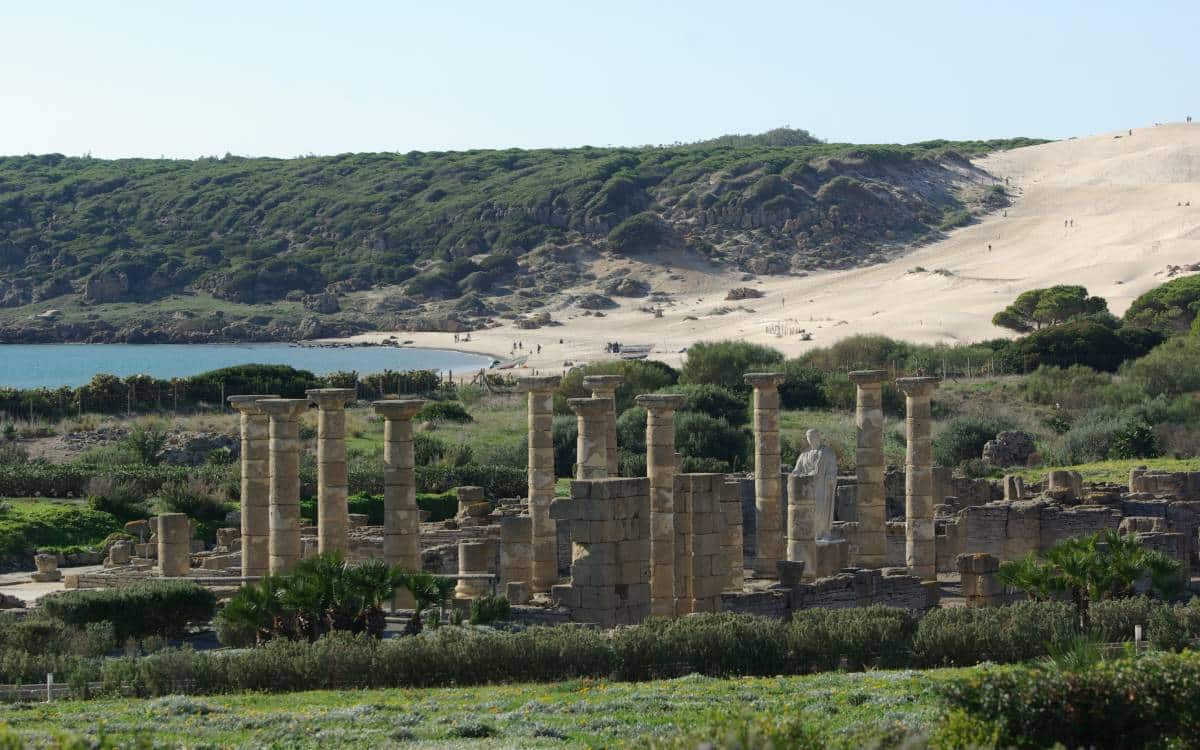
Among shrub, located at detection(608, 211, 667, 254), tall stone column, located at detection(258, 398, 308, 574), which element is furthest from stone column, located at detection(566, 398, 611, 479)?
shrub, located at detection(608, 211, 667, 254)

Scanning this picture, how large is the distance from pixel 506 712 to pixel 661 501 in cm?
976

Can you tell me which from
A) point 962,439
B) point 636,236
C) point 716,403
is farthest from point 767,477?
point 636,236

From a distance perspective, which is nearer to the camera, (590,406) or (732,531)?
(732,531)

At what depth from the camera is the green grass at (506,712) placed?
1638 cm

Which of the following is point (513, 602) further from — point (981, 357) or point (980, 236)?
point (980, 236)

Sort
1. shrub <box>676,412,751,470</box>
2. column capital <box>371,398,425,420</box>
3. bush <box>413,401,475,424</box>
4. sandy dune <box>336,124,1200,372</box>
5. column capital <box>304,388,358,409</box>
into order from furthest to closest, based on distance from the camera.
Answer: sandy dune <box>336,124,1200,372</box>, bush <box>413,401,475,424</box>, shrub <box>676,412,751,470</box>, column capital <box>304,388,358,409</box>, column capital <box>371,398,425,420</box>

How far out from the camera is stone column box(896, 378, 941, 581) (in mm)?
31297

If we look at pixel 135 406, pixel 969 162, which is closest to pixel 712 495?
pixel 135 406

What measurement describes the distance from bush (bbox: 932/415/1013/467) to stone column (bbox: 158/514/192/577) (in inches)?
944

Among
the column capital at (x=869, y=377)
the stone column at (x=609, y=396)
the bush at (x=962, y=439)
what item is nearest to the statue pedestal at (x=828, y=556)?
the column capital at (x=869, y=377)

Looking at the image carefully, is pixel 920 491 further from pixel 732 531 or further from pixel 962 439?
pixel 962 439

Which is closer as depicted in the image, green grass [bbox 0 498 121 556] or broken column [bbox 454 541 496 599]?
broken column [bbox 454 541 496 599]

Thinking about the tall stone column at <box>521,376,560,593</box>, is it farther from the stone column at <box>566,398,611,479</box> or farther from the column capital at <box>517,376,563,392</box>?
the stone column at <box>566,398,611,479</box>

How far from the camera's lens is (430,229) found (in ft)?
420
